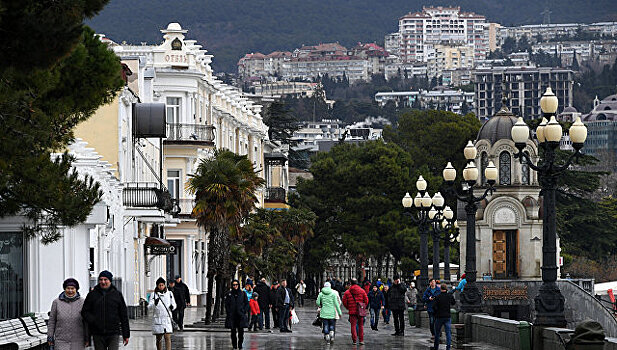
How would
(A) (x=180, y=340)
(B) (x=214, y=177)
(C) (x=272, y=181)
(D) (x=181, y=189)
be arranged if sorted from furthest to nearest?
(C) (x=272, y=181) < (D) (x=181, y=189) < (B) (x=214, y=177) < (A) (x=180, y=340)

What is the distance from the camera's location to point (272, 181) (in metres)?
95.9

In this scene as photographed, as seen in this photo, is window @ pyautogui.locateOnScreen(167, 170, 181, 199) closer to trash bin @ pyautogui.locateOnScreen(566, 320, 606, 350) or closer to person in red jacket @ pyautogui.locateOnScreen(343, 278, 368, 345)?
person in red jacket @ pyautogui.locateOnScreen(343, 278, 368, 345)

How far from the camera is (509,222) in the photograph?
197ft

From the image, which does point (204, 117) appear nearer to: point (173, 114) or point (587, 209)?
point (173, 114)

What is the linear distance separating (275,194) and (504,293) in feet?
114

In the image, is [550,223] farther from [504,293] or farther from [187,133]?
[187,133]

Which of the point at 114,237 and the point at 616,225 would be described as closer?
the point at 114,237

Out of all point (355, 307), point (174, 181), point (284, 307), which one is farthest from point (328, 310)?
point (174, 181)

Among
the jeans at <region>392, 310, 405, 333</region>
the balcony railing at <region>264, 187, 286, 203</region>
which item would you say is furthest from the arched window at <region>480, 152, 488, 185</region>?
the balcony railing at <region>264, 187, 286, 203</region>

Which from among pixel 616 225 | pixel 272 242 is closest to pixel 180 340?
pixel 272 242

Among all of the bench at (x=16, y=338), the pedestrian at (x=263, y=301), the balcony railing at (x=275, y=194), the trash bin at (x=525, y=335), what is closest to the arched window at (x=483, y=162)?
the pedestrian at (x=263, y=301)

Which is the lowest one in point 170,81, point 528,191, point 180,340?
point 180,340

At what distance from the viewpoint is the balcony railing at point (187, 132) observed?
59.7 m

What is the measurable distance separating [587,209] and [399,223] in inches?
676
